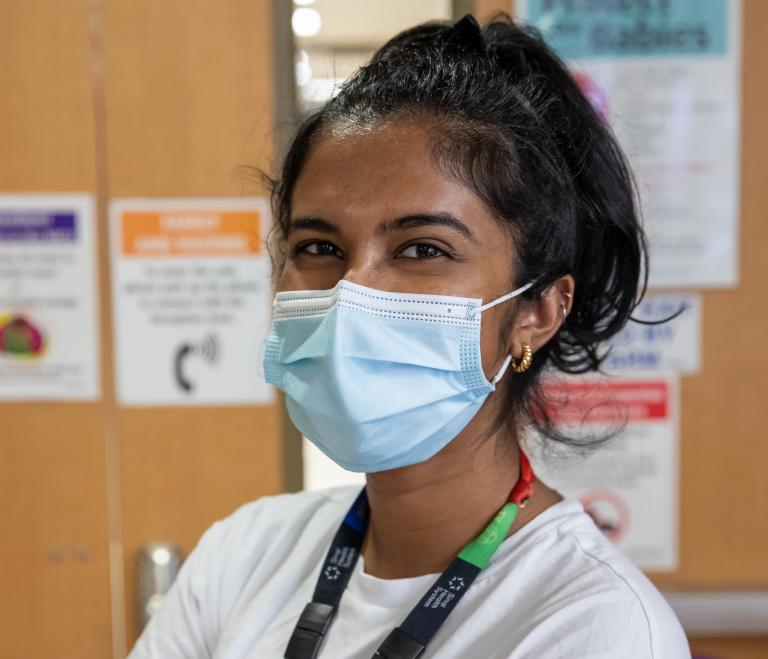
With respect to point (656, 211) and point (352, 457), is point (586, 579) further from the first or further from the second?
point (656, 211)

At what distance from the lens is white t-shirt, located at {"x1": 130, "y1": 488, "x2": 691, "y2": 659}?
3.04 feet

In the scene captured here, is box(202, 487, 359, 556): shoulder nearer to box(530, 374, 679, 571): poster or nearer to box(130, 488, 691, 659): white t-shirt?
box(130, 488, 691, 659): white t-shirt

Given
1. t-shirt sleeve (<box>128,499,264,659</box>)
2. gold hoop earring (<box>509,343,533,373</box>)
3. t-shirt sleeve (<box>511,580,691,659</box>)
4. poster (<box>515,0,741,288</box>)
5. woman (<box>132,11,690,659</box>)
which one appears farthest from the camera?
poster (<box>515,0,741,288</box>)

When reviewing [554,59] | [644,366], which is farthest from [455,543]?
[644,366]

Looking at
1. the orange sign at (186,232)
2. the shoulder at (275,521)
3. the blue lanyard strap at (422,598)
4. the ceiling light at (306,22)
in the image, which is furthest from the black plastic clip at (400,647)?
the ceiling light at (306,22)

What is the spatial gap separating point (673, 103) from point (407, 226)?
119 centimetres

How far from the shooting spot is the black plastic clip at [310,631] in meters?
1.08

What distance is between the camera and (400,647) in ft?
3.25

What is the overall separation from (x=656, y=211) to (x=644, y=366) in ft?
1.17

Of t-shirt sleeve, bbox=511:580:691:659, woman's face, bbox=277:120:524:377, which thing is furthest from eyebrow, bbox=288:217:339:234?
t-shirt sleeve, bbox=511:580:691:659

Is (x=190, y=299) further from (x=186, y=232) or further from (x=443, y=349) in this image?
(x=443, y=349)

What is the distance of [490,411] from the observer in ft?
3.77

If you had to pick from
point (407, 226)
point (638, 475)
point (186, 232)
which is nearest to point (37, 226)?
point (186, 232)

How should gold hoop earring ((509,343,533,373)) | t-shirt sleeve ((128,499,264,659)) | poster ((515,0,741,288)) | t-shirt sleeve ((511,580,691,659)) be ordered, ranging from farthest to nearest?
1. poster ((515,0,741,288))
2. t-shirt sleeve ((128,499,264,659))
3. gold hoop earring ((509,343,533,373))
4. t-shirt sleeve ((511,580,691,659))
